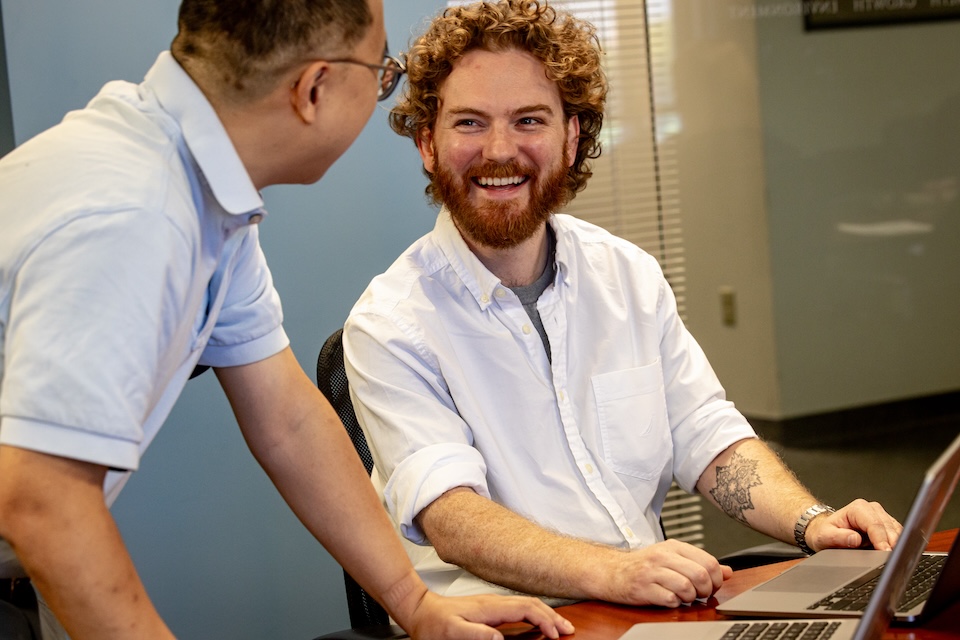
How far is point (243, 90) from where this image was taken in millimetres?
961

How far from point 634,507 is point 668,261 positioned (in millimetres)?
1620

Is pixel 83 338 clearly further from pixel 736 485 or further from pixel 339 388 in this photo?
pixel 736 485

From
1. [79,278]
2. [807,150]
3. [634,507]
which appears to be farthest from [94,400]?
[807,150]

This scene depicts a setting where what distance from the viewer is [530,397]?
180 centimetres

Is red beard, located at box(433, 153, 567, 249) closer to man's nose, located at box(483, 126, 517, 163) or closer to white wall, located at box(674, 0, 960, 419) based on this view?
man's nose, located at box(483, 126, 517, 163)

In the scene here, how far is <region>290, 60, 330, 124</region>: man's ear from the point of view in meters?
0.96

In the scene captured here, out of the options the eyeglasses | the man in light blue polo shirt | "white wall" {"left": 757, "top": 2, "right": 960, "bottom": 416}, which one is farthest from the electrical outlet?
the eyeglasses

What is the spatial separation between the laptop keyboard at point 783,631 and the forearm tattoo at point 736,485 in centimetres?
69

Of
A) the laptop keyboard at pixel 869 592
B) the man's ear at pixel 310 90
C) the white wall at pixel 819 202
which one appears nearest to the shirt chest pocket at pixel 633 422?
the laptop keyboard at pixel 869 592

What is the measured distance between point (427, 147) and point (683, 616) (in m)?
1.13

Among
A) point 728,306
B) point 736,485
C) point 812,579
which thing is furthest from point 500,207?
point 728,306

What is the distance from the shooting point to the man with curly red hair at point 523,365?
1.63 metres

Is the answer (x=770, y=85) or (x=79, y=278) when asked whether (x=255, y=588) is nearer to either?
(x=79, y=278)

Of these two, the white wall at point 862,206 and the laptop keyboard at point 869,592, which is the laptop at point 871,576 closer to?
the laptop keyboard at point 869,592
